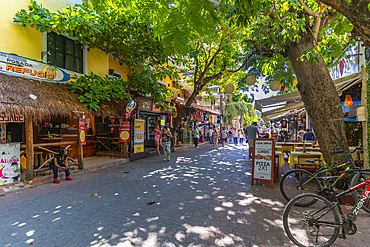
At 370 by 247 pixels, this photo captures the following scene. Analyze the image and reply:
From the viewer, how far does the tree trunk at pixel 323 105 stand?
15.9 ft

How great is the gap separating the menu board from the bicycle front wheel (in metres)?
2.79

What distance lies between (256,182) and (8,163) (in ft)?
25.7

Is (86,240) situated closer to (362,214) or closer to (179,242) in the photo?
(179,242)

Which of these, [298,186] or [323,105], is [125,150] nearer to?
[298,186]

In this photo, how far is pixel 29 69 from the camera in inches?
283

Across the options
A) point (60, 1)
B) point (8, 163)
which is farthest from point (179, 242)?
point (60, 1)

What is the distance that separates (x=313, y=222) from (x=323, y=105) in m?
3.08

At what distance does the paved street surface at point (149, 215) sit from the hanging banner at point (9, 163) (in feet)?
2.75

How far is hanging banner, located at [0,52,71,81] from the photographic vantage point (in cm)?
658

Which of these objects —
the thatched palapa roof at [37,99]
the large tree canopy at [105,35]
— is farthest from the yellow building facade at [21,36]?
the thatched palapa roof at [37,99]

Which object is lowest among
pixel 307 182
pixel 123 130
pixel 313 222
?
pixel 313 222

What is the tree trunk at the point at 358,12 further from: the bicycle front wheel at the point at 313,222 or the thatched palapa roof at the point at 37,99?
the thatched palapa roof at the point at 37,99

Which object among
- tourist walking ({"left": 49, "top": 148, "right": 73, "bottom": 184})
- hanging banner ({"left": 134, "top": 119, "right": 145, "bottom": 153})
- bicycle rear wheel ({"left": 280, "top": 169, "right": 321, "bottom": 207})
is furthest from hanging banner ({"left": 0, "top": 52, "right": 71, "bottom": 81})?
bicycle rear wheel ({"left": 280, "top": 169, "right": 321, "bottom": 207})

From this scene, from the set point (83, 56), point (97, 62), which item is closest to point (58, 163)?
point (83, 56)
